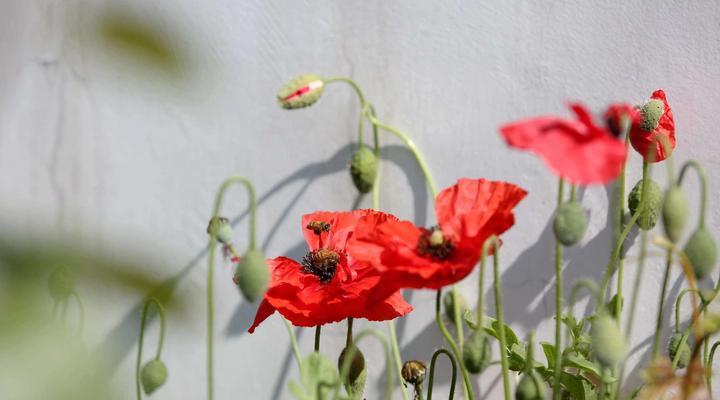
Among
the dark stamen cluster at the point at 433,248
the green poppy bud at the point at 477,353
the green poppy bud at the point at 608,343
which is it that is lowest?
the green poppy bud at the point at 477,353

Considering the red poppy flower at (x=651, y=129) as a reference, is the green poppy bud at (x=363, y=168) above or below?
below

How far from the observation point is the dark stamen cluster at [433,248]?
0.69 metres

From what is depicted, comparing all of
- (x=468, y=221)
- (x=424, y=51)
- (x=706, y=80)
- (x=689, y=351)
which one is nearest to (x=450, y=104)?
(x=424, y=51)

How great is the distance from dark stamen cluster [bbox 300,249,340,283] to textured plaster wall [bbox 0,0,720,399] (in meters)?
0.27

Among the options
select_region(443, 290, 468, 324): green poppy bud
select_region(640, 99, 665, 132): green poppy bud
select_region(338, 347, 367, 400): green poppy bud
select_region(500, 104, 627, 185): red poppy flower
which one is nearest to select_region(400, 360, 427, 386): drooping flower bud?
select_region(338, 347, 367, 400): green poppy bud

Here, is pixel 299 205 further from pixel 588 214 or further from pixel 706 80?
pixel 706 80

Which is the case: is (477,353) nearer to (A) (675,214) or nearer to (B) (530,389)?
(B) (530,389)

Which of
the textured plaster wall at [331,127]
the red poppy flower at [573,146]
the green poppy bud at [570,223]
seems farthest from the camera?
the textured plaster wall at [331,127]

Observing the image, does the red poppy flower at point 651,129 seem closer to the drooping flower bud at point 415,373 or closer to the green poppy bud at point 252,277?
the drooping flower bud at point 415,373

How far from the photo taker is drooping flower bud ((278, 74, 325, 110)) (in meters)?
0.85

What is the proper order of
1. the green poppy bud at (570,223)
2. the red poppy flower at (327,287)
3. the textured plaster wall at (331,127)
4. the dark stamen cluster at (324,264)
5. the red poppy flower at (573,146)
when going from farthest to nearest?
the textured plaster wall at (331,127) < the dark stamen cluster at (324,264) < the red poppy flower at (327,287) < the green poppy bud at (570,223) < the red poppy flower at (573,146)

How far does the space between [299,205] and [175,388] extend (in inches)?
12.8

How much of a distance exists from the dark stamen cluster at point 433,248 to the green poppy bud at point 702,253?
169mm

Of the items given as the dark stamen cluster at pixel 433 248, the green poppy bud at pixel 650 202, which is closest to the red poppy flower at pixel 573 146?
the dark stamen cluster at pixel 433 248
